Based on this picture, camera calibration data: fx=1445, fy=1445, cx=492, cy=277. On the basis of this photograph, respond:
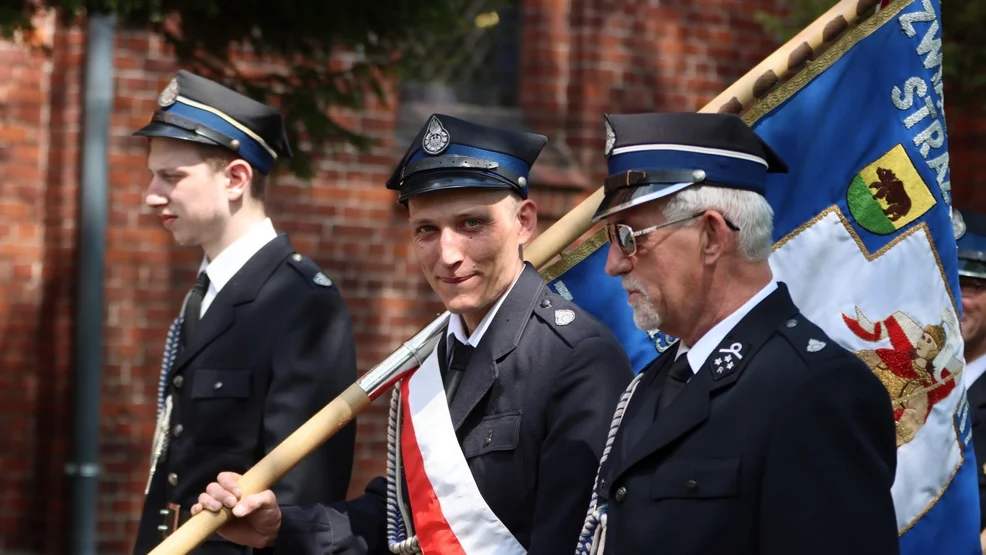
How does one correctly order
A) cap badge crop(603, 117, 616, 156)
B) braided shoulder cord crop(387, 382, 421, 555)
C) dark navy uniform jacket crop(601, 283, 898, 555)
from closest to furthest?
dark navy uniform jacket crop(601, 283, 898, 555) < cap badge crop(603, 117, 616, 156) < braided shoulder cord crop(387, 382, 421, 555)

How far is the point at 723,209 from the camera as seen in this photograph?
2.59 metres

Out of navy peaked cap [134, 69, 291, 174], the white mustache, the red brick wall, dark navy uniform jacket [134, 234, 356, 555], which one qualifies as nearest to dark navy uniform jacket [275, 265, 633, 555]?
the white mustache

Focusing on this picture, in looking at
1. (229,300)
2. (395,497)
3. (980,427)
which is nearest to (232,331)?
(229,300)

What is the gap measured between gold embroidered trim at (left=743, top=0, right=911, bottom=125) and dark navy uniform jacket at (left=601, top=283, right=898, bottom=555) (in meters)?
1.05

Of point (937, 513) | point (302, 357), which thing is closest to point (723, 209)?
point (937, 513)

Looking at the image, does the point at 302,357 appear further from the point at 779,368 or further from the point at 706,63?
the point at 706,63

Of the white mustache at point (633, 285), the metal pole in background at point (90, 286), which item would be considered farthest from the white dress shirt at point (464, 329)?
the metal pole in background at point (90, 286)

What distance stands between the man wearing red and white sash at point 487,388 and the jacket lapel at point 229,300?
2.56ft

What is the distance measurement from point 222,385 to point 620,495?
1.69 metres

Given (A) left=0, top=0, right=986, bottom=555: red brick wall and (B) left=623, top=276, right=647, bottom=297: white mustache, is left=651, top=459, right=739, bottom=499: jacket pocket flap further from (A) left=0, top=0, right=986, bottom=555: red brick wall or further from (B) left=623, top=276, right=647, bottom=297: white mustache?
(A) left=0, top=0, right=986, bottom=555: red brick wall

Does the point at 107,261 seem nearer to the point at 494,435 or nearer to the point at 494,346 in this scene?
the point at 494,346

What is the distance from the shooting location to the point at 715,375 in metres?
2.53

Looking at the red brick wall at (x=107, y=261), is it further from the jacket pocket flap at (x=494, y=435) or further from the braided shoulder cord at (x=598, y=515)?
the braided shoulder cord at (x=598, y=515)

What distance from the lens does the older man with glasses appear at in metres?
2.31
